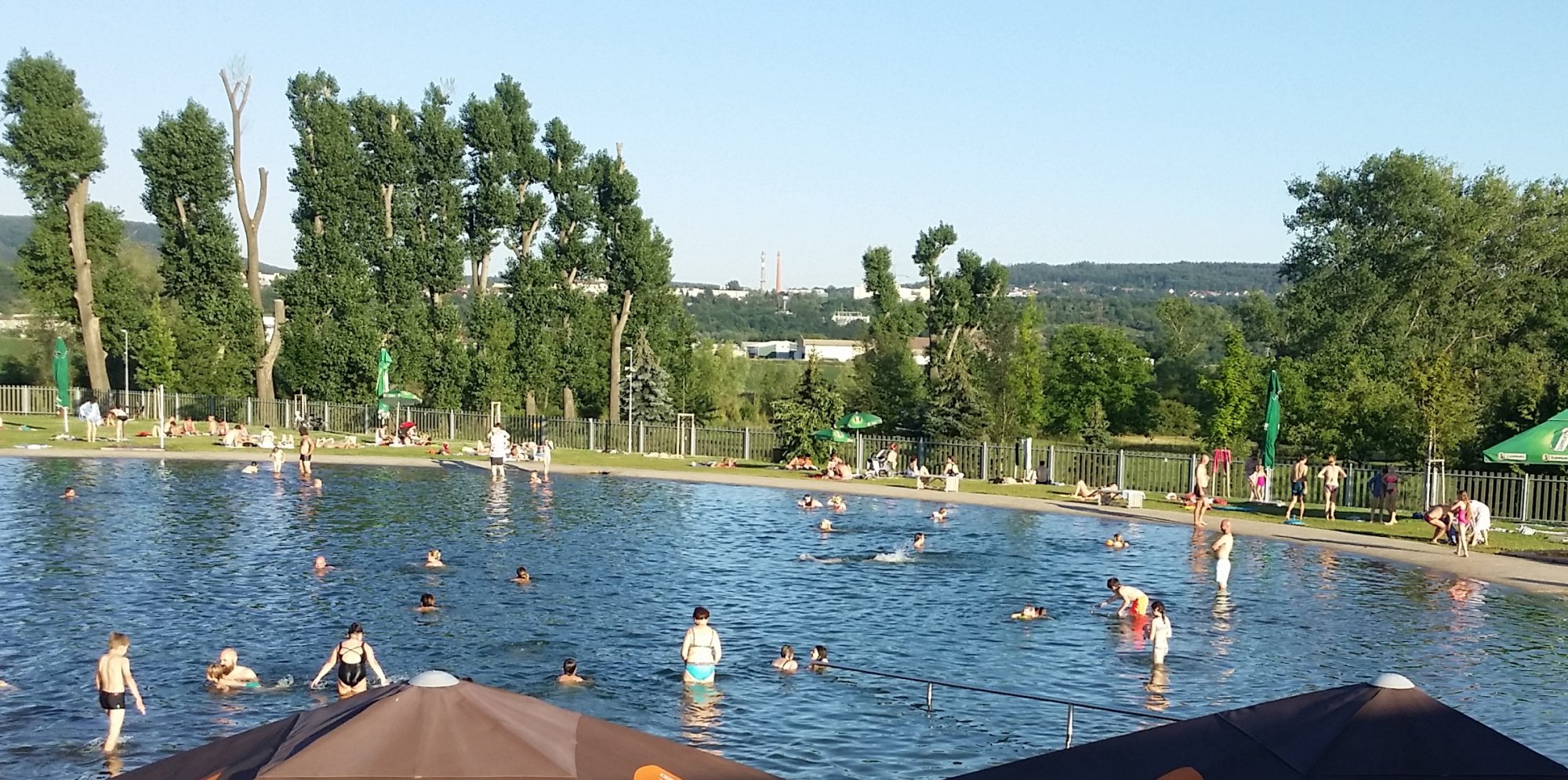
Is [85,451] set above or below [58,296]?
below

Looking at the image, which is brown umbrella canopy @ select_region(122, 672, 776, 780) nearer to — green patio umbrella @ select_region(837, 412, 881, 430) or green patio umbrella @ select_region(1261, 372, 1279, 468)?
green patio umbrella @ select_region(1261, 372, 1279, 468)

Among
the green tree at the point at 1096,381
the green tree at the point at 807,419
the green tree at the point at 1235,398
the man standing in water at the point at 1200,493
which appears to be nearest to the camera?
the man standing in water at the point at 1200,493

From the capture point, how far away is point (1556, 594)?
Answer: 26.1 metres

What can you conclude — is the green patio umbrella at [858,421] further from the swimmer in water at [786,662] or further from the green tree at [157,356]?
the green tree at [157,356]

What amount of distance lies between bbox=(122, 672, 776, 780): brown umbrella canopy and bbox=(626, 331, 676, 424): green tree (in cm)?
6014

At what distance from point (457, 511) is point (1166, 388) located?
248 feet

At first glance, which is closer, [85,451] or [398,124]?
[85,451]

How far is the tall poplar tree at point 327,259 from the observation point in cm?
6612

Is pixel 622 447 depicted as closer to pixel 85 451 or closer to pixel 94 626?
pixel 85 451

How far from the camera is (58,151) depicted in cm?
6344

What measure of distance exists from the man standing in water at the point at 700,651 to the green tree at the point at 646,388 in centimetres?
4903

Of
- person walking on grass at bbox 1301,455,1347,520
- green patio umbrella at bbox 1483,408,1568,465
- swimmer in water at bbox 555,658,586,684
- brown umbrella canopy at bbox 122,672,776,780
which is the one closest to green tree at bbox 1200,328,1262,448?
person walking on grass at bbox 1301,455,1347,520

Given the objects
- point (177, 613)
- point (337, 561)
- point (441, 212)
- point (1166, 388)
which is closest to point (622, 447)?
point (441, 212)

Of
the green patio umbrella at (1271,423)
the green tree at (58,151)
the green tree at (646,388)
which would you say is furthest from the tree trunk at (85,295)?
the green patio umbrella at (1271,423)
